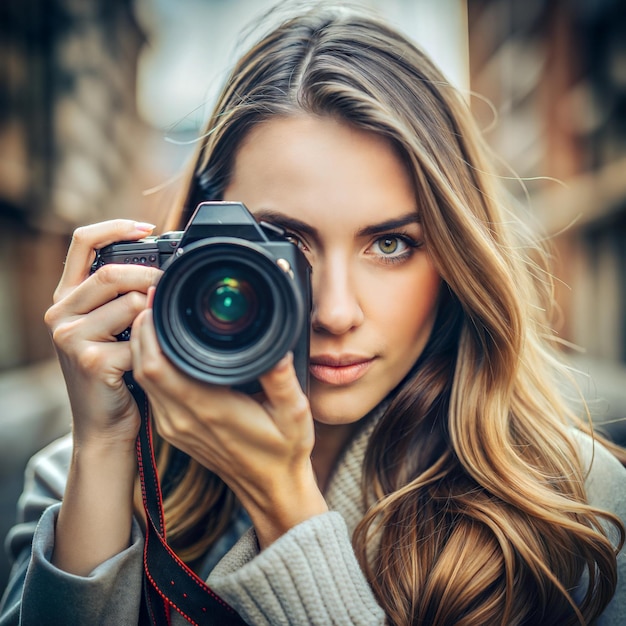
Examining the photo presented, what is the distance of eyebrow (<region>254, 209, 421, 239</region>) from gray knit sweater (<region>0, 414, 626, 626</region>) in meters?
0.44

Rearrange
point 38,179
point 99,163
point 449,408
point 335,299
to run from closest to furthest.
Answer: point 335,299, point 449,408, point 38,179, point 99,163

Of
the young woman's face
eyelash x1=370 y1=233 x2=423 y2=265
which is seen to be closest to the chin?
the young woman's face

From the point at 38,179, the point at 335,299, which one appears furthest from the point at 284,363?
the point at 38,179

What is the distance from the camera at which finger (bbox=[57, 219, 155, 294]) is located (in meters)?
1.00

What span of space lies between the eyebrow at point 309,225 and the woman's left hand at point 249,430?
260 millimetres

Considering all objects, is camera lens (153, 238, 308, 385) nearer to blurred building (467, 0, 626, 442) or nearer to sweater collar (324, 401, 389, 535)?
sweater collar (324, 401, 389, 535)

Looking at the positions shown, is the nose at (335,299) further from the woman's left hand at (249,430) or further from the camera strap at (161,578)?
the camera strap at (161,578)

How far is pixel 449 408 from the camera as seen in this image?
110 centimetres

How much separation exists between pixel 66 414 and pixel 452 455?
5718 mm

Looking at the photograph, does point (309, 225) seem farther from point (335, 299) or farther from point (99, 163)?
point (99, 163)

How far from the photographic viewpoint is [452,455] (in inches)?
43.2

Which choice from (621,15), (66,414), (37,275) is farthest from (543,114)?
(66,414)

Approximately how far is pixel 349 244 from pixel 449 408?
360 mm

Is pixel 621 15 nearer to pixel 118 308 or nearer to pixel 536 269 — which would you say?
pixel 536 269
